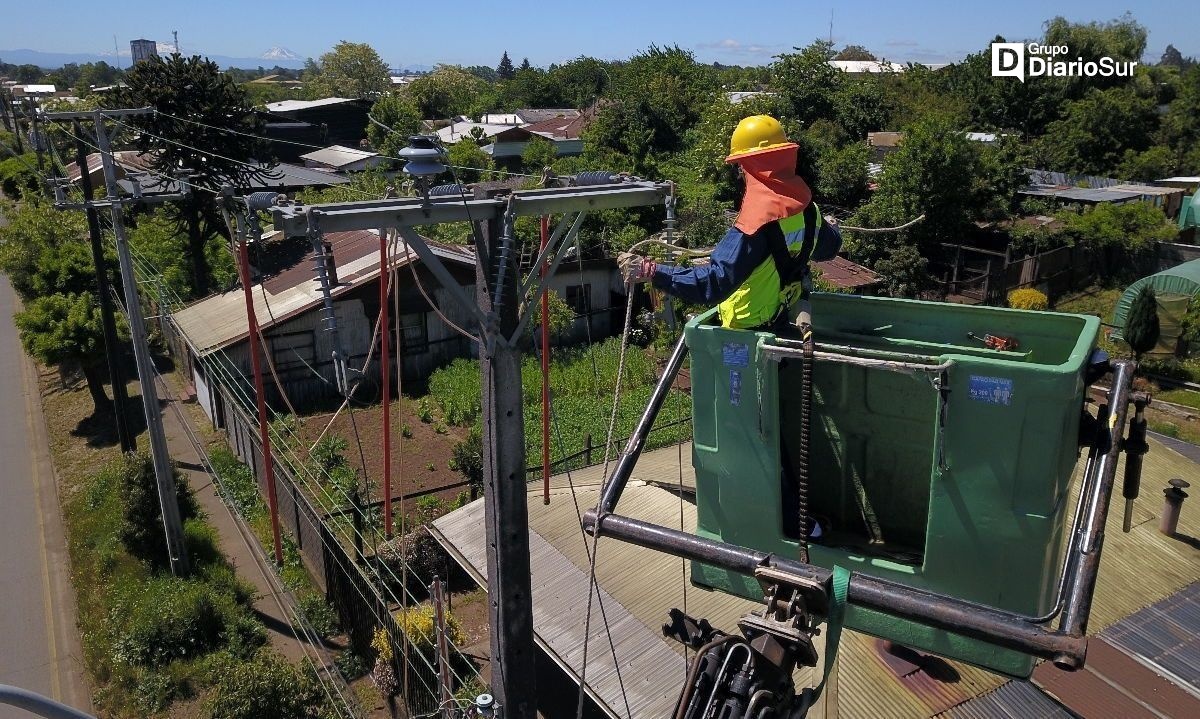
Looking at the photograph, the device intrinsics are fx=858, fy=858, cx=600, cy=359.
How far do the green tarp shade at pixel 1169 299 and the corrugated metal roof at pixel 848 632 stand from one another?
11.5 meters

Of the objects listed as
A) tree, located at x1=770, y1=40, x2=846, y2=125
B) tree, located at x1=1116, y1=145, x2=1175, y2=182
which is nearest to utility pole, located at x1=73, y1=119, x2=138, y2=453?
tree, located at x1=770, y1=40, x2=846, y2=125

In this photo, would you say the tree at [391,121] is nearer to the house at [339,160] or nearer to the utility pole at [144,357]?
the house at [339,160]

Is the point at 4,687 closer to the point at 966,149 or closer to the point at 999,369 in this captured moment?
the point at 999,369

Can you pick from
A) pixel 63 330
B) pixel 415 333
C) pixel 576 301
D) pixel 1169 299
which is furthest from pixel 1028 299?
pixel 63 330

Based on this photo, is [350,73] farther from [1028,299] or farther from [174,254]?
[1028,299]

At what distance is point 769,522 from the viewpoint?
14.1ft

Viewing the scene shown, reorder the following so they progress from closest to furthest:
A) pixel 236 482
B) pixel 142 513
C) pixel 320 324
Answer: pixel 142 513 → pixel 236 482 → pixel 320 324

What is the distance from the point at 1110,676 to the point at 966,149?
21.7 m

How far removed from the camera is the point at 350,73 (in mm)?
84438

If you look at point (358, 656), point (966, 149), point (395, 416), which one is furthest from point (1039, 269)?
point (358, 656)

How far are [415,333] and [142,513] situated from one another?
881cm

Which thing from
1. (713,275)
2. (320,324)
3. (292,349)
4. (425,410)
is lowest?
(425,410)

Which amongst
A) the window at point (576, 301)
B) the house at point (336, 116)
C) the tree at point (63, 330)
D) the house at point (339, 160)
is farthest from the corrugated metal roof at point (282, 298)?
the house at point (336, 116)

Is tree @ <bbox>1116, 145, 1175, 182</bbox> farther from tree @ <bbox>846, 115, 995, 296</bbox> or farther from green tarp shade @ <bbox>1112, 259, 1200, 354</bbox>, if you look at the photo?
green tarp shade @ <bbox>1112, 259, 1200, 354</bbox>
